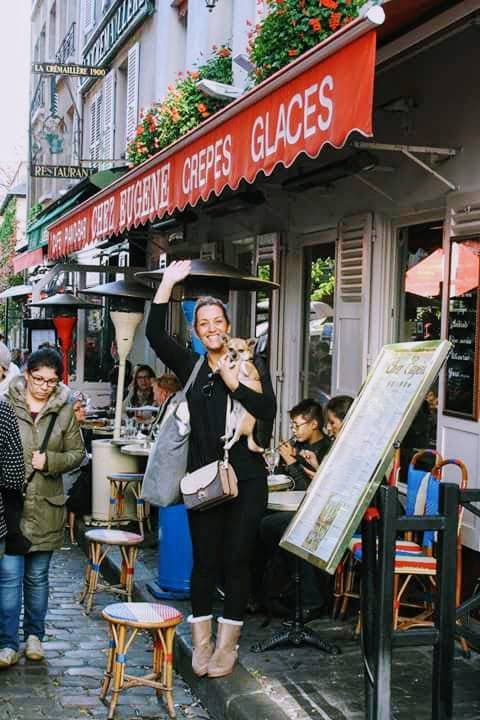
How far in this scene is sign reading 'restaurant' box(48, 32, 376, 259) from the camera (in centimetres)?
479

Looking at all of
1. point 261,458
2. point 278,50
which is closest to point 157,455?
point 261,458

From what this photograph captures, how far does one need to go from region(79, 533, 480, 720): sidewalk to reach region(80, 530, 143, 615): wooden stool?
84cm

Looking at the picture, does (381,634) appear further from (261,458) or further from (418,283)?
(418,283)

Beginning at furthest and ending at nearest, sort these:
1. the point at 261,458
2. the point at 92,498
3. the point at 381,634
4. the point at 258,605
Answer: the point at 92,498
the point at 258,605
the point at 261,458
the point at 381,634

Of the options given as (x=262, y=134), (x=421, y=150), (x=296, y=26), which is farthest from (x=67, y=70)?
(x=262, y=134)

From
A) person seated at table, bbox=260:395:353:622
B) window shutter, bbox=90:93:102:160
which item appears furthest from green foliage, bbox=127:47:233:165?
window shutter, bbox=90:93:102:160

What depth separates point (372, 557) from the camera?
4090 mm

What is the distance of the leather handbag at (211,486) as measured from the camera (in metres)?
5.15

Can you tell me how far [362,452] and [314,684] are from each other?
1.59m

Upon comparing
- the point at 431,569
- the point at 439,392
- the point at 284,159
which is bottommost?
the point at 431,569

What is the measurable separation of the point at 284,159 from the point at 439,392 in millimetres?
2212

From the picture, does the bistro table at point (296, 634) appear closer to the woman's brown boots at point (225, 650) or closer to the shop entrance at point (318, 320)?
the woman's brown boots at point (225, 650)

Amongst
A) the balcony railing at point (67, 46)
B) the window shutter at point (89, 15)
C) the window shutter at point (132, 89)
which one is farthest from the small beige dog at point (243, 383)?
the balcony railing at point (67, 46)

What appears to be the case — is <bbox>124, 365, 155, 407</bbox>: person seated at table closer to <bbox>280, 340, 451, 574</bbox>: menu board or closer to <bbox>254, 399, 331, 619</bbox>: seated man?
<bbox>254, 399, 331, 619</bbox>: seated man
